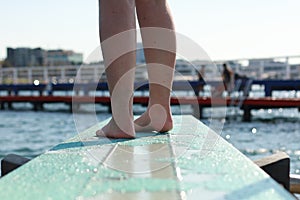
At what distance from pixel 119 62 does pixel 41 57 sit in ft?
44.9

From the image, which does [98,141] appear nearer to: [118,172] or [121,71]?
[121,71]

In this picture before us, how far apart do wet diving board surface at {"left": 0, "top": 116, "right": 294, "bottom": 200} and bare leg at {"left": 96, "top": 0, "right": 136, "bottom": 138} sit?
85 millimetres

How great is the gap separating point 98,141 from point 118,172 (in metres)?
0.25

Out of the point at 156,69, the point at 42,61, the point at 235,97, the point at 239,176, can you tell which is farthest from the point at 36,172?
the point at 42,61

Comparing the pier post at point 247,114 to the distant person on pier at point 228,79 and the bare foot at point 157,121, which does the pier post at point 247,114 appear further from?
the bare foot at point 157,121

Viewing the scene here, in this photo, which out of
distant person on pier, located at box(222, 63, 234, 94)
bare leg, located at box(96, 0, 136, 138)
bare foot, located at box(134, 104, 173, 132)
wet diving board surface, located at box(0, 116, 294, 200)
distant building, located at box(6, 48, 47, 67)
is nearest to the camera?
wet diving board surface, located at box(0, 116, 294, 200)

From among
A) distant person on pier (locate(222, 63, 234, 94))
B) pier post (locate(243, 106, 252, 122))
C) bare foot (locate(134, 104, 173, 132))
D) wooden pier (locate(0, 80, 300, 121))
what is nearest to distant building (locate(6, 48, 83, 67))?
wooden pier (locate(0, 80, 300, 121))

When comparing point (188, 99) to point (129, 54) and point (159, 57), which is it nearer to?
point (159, 57)

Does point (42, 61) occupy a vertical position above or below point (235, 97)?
above

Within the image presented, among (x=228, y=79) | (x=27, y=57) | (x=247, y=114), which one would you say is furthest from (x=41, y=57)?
(x=247, y=114)

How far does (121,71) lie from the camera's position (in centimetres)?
75

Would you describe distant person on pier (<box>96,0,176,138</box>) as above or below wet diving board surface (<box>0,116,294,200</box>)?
above

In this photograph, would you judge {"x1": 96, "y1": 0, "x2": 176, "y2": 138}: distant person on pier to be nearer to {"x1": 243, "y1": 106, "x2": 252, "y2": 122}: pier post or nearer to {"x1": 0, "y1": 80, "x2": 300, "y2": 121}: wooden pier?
{"x1": 0, "y1": 80, "x2": 300, "y2": 121}: wooden pier

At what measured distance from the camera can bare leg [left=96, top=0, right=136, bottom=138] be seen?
74 centimetres
